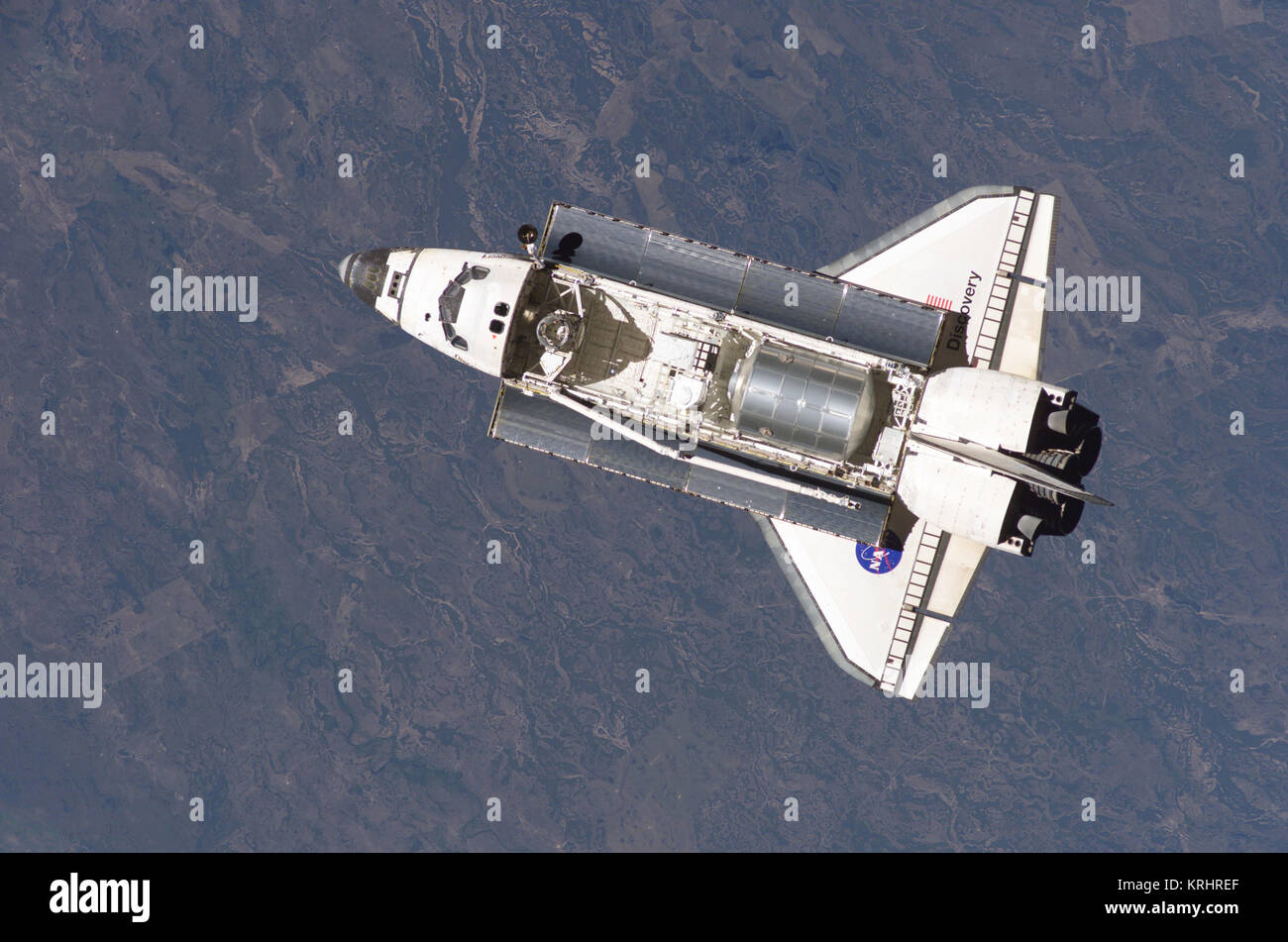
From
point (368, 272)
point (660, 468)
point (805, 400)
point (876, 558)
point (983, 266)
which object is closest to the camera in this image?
point (805, 400)

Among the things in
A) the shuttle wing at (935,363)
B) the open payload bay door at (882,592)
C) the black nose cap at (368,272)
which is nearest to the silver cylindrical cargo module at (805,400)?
the shuttle wing at (935,363)

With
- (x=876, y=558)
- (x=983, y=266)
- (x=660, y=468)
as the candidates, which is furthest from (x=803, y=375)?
(x=983, y=266)

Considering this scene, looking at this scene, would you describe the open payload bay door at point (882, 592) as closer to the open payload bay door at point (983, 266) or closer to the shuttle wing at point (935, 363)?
the shuttle wing at point (935, 363)

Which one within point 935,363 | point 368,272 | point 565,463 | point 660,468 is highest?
point 368,272

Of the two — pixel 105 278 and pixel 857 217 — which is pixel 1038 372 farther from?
pixel 105 278

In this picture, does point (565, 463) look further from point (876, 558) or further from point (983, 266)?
point (983, 266)

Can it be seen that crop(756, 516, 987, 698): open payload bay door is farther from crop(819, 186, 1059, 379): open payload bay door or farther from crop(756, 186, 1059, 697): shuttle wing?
crop(819, 186, 1059, 379): open payload bay door

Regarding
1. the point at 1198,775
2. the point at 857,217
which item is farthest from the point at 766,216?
the point at 1198,775

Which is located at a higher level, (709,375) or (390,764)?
(709,375)
